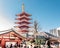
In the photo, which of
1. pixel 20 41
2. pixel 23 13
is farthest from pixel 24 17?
pixel 20 41

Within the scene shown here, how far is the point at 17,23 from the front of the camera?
37812 mm

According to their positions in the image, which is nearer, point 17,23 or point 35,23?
point 35,23

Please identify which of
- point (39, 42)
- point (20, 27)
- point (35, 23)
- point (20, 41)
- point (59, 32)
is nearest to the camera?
point (39, 42)

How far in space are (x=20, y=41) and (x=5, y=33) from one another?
247 cm

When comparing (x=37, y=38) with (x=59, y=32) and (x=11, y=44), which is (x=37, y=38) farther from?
(x=59, y=32)

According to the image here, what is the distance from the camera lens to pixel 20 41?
1831cm

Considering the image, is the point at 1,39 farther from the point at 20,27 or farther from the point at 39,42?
the point at 20,27

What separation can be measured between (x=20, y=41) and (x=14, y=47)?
4.70 feet

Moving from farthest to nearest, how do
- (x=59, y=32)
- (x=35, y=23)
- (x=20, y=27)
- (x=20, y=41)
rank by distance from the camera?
(x=20, y=27) → (x=59, y=32) → (x=35, y=23) → (x=20, y=41)

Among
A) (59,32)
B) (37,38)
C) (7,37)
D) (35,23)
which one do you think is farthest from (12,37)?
(59,32)

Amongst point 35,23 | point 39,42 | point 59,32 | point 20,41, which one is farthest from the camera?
point 59,32

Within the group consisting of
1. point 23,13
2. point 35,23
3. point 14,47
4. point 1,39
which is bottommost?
point 14,47

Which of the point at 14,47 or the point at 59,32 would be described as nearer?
the point at 14,47

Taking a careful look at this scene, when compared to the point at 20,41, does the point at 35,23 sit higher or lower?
higher
